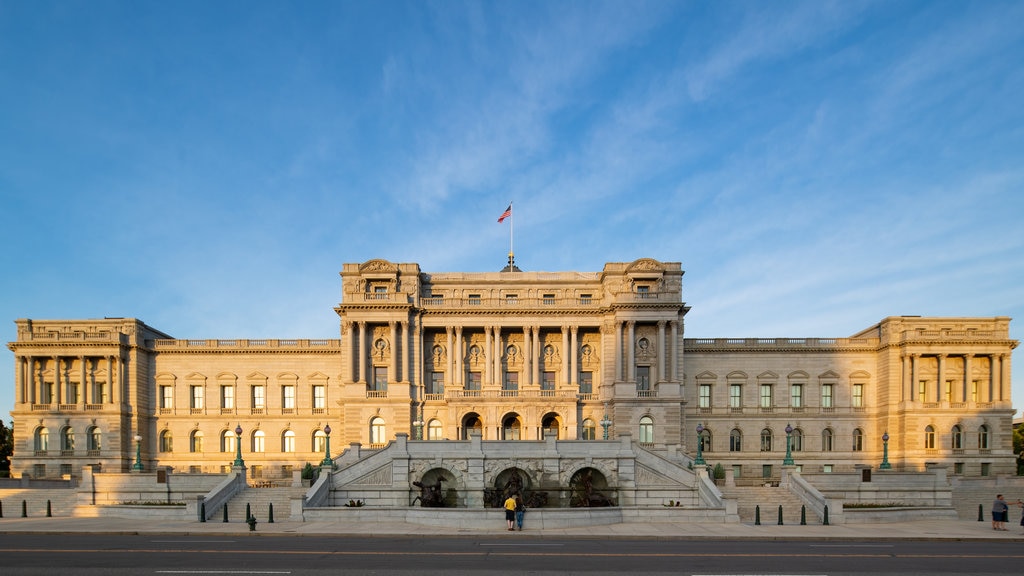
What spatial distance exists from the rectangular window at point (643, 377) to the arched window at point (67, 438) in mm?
Result: 54553

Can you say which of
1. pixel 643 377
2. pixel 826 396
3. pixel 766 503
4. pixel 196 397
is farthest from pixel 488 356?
pixel 826 396

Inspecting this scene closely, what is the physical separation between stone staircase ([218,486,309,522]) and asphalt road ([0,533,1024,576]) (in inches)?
331

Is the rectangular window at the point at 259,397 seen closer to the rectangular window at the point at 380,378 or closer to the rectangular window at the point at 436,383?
the rectangular window at the point at 380,378

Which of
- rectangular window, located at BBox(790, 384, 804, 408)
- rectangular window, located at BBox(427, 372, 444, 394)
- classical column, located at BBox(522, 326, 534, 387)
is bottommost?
rectangular window, located at BBox(790, 384, 804, 408)

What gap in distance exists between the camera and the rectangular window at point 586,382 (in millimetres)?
62219

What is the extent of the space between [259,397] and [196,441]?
7458mm

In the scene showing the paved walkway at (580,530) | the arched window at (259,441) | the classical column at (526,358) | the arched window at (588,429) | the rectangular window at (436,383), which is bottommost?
the arched window at (259,441)

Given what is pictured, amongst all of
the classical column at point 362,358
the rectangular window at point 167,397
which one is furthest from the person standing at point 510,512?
the rectangular window at point 167,397

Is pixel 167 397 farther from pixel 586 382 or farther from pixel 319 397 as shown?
pixel 586 382

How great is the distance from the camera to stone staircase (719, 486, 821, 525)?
34656 mm

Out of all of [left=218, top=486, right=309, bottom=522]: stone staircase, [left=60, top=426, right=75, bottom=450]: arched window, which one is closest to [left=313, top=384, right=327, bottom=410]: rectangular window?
[left=60, top=426, right=75, bottom=450]: arched window

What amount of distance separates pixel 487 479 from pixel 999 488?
3705 centimetres

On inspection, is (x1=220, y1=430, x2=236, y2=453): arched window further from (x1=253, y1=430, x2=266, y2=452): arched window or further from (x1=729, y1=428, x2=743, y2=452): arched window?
(x1=729, y1=428, x2=743, y2=452): arched window

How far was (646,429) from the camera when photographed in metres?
58.3
